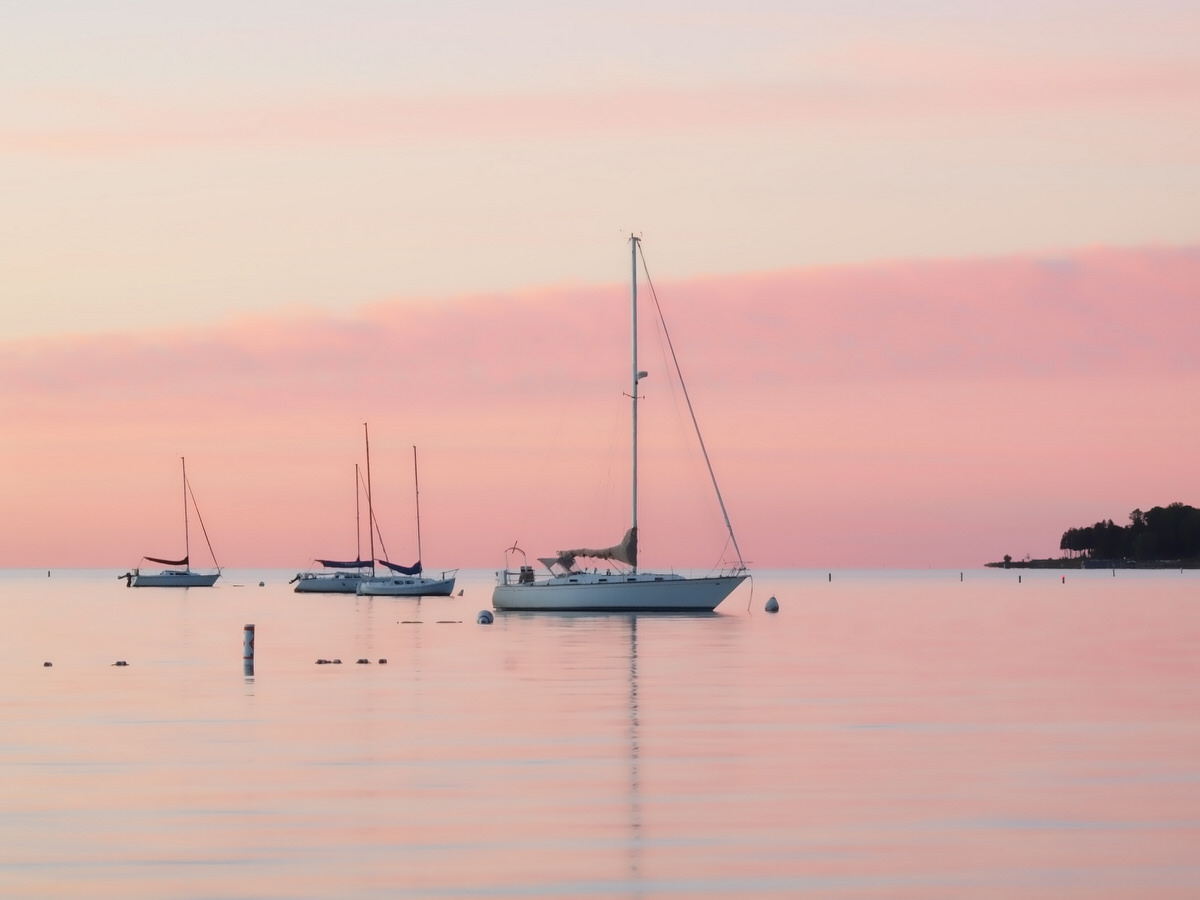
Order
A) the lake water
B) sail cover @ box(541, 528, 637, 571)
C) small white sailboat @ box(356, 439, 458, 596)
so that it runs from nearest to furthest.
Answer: the lake water < sail cover @ box(541, 528, 637, 571) < small white sailboat @ box(356, 439, 458, 596)

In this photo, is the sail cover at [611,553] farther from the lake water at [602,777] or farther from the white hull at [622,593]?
the lake water at [602,777]

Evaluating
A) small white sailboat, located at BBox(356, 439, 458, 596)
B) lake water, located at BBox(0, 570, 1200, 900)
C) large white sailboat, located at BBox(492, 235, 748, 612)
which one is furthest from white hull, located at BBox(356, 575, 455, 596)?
lake water, located at BBox(0, 570, 1200, 900)

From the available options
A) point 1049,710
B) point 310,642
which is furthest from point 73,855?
point 310,642

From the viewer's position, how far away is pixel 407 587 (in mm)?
168625

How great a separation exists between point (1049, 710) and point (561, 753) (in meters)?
16.7

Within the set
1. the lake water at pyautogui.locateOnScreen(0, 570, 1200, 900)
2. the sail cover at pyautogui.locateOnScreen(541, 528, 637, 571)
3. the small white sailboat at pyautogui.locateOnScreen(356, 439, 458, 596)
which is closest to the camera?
the lake water at pyautogui.locateOnScreen(0, 570, 1200, 900)

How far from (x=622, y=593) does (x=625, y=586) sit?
0.49 m

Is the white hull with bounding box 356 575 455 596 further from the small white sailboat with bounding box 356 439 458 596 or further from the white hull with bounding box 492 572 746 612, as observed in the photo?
the white hull with bounding box 492 572 746 612

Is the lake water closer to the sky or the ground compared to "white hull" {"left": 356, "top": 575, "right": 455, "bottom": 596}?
closer to the sky

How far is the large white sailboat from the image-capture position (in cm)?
10006

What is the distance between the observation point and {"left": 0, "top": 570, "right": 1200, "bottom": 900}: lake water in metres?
22.1

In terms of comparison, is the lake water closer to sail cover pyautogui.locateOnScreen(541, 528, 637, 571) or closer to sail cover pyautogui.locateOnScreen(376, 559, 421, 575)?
sail cover pyautogui.locateOnScreen(541, 528, 637, 571)

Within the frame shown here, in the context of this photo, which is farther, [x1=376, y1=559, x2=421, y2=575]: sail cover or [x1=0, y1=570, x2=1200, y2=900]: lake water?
[x1=376, y1=559, x2=421, y2=575]: sail cover

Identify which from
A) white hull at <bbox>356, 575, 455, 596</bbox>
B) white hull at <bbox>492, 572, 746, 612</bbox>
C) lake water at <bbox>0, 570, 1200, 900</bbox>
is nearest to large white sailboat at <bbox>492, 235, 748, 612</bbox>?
white hull at <bbox>492, 572, 746, 612</bbox>
